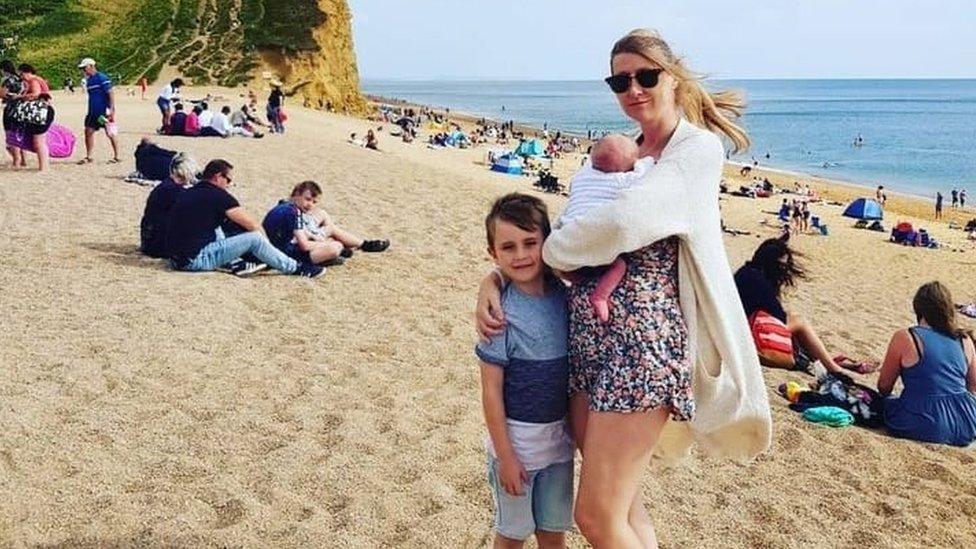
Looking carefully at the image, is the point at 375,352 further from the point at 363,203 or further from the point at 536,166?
the point at 536,166

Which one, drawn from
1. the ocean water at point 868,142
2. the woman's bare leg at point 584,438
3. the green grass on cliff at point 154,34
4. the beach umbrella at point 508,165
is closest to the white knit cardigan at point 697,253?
the woman's bare leg at point 584,438

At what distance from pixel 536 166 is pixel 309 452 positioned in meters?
25.4

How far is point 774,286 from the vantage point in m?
7.32

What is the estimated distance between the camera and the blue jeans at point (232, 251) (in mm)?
8398

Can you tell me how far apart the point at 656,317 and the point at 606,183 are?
0.43 meters

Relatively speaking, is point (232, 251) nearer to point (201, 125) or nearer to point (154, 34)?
point (201, 125)

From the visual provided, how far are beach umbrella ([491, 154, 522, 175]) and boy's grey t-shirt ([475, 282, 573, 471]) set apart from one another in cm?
2393

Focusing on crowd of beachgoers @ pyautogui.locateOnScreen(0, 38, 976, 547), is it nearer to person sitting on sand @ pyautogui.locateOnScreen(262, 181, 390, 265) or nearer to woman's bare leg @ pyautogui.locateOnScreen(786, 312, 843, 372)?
woman's bare leg @ pyautogui.locateOnScreen(786, 312, 843, 372)

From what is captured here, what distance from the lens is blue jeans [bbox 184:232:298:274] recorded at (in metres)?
8.40

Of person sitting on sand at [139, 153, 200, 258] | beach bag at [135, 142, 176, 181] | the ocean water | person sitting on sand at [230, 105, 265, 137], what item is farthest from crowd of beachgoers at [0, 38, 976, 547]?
the ocean water

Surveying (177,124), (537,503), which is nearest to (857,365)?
(537,503)

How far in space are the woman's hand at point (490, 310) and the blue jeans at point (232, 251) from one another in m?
5.94

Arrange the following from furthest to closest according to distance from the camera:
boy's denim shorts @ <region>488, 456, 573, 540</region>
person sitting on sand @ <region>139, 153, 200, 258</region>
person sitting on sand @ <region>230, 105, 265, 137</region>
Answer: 1. person sitting on sand @ <region>230, 105, 265, 137</region>
2. person sitting on sand @ <region>139, 153, 200, 258</region>
3. boy's denim shorts @ <region>488, 456, 573, 540</region>

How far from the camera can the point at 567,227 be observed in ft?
8.60
